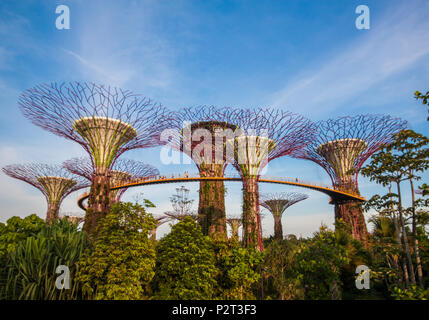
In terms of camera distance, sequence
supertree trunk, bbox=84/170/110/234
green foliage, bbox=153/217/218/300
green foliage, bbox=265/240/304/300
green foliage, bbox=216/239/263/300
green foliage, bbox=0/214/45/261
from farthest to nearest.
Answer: supertree trunk, bbox=84/170/110/234
green foliage, bbox=0/214/45/261
green foliage, bbox=216/239/263/300
green foliage, bbox=265/240/304/300
green foliage, bbox=153/217/218/300

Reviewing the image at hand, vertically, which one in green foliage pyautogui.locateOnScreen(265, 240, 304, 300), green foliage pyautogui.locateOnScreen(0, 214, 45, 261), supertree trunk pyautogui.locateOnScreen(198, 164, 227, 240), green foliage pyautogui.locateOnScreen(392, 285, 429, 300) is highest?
supertree trunk pyautogui.locateOnScreen(198, 164, 227, 240)

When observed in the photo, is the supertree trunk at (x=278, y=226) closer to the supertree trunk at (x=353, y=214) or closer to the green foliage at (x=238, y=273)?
the supertree trunk at (x=353, y=214)

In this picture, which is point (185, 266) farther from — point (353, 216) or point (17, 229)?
point (353, 216)

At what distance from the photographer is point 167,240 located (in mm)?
9344

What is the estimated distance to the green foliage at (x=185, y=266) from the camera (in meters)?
8.10

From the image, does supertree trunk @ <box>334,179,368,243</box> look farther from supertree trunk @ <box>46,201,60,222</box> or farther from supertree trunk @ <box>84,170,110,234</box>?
supertree trunk @ <box>46,201,60,222</box>

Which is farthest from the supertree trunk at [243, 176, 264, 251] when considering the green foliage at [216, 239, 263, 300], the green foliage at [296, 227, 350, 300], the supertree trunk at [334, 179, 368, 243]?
the supertree trunk at [334, 179, 368, 243]

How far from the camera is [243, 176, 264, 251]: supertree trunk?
1477cm

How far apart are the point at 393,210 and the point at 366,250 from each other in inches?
259

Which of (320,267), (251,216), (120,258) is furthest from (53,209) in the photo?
(320,267)

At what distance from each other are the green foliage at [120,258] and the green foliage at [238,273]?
262 cm

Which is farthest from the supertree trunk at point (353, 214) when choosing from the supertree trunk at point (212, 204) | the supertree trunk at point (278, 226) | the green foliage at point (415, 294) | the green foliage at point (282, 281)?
the green foliage at point (415, 294)

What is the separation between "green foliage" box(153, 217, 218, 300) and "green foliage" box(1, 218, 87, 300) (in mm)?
2507

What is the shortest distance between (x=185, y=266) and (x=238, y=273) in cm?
174
